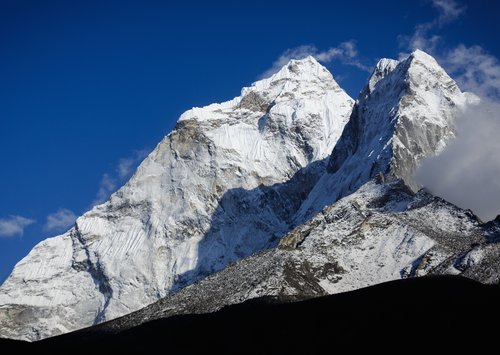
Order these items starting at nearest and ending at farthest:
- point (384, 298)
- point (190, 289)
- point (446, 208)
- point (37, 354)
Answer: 1. point (37, 354)
2. point (384, 298)
3. point (190, 289)
4. point (446, 208)

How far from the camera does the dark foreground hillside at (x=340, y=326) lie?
9838 cm

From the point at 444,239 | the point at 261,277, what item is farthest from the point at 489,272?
the point at 261,277

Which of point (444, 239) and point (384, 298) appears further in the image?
point (444, 239)

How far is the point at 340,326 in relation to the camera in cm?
11088

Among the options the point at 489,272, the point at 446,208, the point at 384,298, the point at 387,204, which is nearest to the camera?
the point at 384,298

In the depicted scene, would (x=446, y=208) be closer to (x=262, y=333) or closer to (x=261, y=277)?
(x=261, y=277)

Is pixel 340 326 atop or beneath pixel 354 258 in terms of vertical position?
beneath

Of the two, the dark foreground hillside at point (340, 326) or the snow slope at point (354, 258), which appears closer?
the dark foreground hillside at point (340, 326)

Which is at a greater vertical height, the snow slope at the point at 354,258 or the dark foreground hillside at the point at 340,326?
the snow slope at the point at 354,258

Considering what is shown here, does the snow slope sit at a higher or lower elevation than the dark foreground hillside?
higher

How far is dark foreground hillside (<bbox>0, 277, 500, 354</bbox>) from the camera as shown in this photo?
3873 inches

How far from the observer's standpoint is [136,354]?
10912cm

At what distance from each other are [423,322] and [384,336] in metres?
4.82

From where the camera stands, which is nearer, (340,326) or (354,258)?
(340,326)
